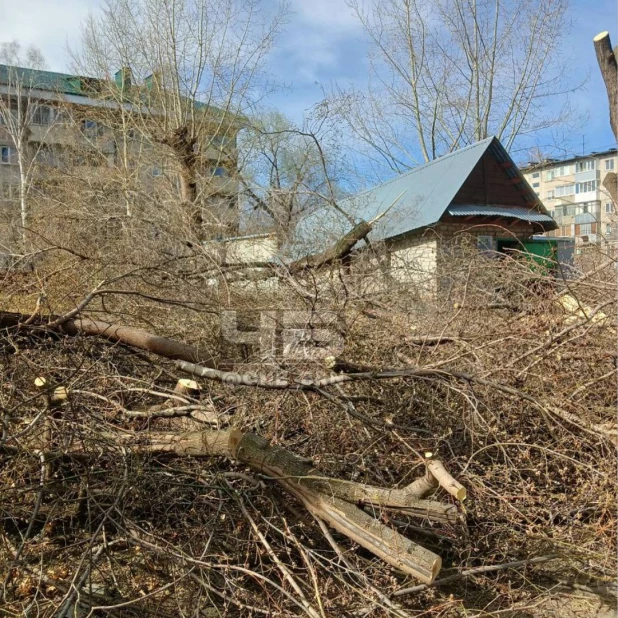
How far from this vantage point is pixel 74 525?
269 cm

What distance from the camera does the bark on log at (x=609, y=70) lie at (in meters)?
5.22

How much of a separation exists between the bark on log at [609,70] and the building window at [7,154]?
2901cm

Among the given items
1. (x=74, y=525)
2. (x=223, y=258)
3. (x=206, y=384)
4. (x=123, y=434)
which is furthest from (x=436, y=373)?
(x=223, y=258)

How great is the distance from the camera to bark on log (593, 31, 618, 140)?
5219 millimetres

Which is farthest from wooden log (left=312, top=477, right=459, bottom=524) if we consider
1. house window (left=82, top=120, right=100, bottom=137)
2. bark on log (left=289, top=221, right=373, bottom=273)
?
house window (left=82, top=120, right=100, bottom=137)

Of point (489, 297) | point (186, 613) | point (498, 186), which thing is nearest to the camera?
point (186, 613)

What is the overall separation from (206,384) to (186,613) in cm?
144

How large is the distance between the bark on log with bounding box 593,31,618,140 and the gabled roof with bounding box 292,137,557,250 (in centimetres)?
445

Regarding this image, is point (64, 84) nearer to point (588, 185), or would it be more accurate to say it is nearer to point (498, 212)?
point (498, 212)

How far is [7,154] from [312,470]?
107 ft

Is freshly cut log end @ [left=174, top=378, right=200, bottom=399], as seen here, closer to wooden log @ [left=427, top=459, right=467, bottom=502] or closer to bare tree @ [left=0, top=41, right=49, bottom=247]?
wooden log @ [left=427, top=459, right=467, bottom=502]

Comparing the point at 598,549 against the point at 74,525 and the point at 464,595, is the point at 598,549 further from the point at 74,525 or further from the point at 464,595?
the point at 74,525

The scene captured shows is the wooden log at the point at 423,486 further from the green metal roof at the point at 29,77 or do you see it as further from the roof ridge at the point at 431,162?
the green metal roof at the point at 29,77

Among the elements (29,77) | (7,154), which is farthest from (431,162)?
(7,154)
